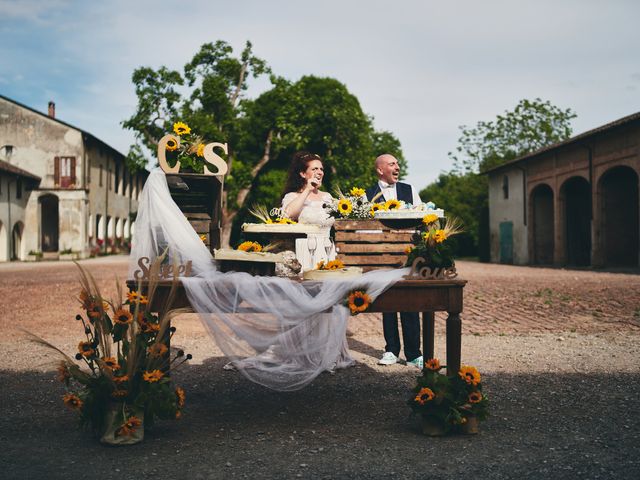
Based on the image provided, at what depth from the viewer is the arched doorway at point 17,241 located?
31.5 meters

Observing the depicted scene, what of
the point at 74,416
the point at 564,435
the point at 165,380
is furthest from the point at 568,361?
the point at 74,416

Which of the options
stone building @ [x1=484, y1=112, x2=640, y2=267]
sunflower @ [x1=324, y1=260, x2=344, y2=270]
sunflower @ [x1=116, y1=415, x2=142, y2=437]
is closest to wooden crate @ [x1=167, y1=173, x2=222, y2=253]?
sunflower @ [x1=324, y1=260, x2=344, y2=270]

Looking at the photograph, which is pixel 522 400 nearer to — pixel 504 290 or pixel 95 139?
pixel 504 290

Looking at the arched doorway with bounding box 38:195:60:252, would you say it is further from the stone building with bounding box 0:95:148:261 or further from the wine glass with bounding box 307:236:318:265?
the wine glass with bounding box 307:236:318:265

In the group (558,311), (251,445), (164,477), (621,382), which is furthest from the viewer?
(558,311)

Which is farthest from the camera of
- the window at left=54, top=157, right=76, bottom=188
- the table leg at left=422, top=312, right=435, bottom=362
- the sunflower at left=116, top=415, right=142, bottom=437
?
the window at left=54, top=157, right=76, bottom=188

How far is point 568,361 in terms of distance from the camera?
19.6 ft

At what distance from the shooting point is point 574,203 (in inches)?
1094

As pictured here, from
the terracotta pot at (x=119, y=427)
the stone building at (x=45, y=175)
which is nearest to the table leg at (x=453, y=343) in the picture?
the terracotta pot at (x=119, y=427)

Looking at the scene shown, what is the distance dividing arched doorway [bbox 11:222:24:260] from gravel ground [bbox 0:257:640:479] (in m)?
26.9

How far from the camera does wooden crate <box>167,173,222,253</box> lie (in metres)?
4.42

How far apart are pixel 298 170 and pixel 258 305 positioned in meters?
1.63

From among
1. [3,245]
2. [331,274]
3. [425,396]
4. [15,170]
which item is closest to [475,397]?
[425,396]

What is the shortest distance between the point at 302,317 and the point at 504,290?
10.5 m
